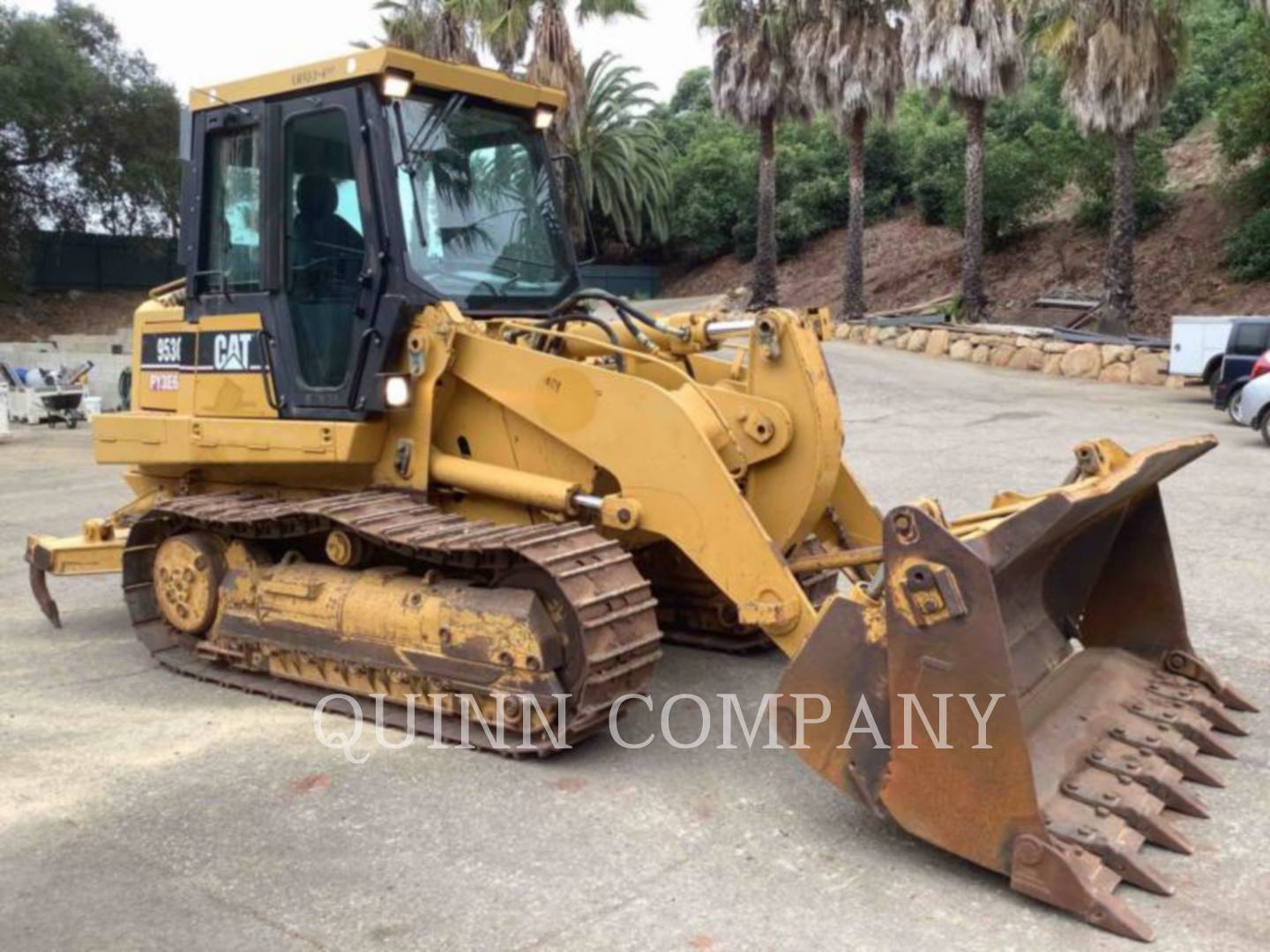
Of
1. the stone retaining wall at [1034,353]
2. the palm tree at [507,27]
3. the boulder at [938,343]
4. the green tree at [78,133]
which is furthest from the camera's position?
the green tree at [78,133]

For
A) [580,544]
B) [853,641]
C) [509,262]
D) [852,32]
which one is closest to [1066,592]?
[853,641]

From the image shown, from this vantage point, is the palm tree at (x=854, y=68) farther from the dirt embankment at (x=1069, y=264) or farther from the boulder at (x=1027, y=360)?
the boulder at (x=1027, y=360)

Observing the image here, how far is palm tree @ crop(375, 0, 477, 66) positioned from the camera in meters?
23.0

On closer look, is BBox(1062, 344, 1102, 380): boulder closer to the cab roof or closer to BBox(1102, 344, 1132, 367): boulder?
BBox(1102, 344, 1132, 367): boulder

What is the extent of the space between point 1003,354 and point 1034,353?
636mm

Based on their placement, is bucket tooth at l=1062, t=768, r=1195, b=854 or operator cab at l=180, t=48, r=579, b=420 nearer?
bucket tooth at l=1062, t=768, r=1195, b=854

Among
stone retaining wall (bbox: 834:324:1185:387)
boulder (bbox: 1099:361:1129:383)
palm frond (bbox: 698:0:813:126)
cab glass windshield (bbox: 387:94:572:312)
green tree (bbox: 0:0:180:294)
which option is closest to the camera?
cab glass windshield (bbox: 387:94:572:312)

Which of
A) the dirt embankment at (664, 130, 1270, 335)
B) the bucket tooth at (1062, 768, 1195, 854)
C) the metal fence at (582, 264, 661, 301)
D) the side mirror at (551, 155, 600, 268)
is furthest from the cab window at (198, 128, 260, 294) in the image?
the metal fence at (582, 264, 661, 301)

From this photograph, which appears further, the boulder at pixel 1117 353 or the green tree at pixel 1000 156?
the green tree at pixel 1000 156

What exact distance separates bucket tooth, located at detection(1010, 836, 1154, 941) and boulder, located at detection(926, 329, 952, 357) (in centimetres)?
2113

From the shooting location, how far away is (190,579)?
5.89 metres

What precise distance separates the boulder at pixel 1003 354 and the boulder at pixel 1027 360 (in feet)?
0.19

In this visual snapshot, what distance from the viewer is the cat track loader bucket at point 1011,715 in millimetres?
3512

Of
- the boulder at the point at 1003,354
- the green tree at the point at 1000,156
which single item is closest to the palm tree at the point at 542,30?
the green tree at the point at 1000,156
